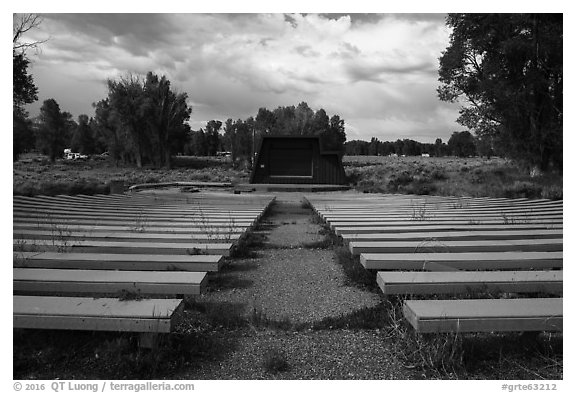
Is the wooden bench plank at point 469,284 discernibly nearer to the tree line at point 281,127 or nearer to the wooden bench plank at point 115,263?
the wooden bench plank at point 115,263

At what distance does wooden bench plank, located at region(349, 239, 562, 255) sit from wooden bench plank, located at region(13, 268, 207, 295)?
2.11 metres

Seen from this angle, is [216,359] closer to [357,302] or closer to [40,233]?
[357,302]

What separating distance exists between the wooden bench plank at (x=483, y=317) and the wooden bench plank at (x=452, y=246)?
186cm

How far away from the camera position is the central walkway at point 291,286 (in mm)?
3730

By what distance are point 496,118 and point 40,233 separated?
2426cm

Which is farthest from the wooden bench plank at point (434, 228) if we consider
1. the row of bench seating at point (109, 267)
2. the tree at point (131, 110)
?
the tree at point (131, 110)

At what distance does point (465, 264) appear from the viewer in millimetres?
3812

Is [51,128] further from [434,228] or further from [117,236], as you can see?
[434,228]

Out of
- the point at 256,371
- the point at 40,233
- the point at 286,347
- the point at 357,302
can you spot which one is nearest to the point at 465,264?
the point at 357,302

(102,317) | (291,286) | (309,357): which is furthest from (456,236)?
(102,317)

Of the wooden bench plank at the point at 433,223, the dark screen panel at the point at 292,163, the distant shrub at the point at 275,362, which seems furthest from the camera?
the dark screen panel at the point at 292,163

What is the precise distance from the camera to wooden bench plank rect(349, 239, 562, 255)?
14.8 ft

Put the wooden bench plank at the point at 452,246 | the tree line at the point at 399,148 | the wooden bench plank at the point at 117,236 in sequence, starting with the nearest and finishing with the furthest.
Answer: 1. the wooden bench plank at the point at 452,246
2. the wooden bench plank at the point at 117,236
3. the tree line at the point at 399,148

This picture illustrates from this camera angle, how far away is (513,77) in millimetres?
21203
